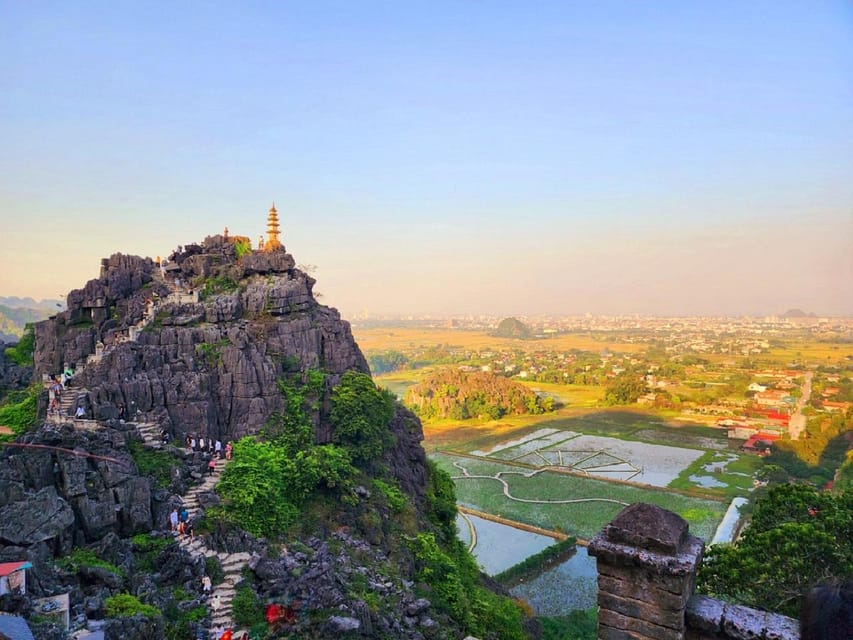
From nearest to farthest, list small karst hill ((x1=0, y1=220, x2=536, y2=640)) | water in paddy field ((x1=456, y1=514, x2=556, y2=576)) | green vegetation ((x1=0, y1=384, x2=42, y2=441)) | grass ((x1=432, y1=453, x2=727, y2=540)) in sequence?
small karst hill ((x1=0, y1=220, x2=536, y2=640)) → green vegetation ((x1=0, y1=384, x2=42, y2=441)) → water in paddy field ((x1=456, y1=514, x2=556, y2=576)) → grass ((x1=432, y1=453, x2=727, y2=540))

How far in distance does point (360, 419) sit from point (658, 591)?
1911 centimetres

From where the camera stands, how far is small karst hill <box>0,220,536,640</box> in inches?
540

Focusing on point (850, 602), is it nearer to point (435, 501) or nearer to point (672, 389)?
point (435, 501)

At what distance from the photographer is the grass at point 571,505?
37438mm

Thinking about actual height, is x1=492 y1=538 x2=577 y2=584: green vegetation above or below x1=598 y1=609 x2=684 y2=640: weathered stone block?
below

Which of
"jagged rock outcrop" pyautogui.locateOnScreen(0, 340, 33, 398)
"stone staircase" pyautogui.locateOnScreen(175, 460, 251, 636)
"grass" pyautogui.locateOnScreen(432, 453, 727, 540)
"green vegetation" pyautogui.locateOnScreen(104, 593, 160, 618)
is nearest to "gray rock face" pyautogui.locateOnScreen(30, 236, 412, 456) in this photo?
"jagged rock outcrop" pyautogui.locateOnScreen(0, 340, 33, 398)

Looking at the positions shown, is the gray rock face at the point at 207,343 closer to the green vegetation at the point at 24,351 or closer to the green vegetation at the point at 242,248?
the green vegetation at the point at 242,248

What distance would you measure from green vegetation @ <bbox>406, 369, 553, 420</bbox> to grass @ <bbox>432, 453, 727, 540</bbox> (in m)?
27.2

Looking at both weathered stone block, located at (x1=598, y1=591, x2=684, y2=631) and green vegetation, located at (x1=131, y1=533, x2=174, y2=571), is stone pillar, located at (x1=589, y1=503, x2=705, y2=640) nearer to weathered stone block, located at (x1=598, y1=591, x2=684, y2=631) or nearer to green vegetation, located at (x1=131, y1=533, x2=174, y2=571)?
weathered stone block, located at (x1=598, y1=591, x2=684, y2=631)

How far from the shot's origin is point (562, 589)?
93.7 feet

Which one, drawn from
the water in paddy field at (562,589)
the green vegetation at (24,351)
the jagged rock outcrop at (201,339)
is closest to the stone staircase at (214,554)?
the jagged rock outcrop at (201,339)

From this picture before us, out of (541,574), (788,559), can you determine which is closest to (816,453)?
(541,574)

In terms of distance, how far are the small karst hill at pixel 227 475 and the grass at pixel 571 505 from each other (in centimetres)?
1480

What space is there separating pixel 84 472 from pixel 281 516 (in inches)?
224
